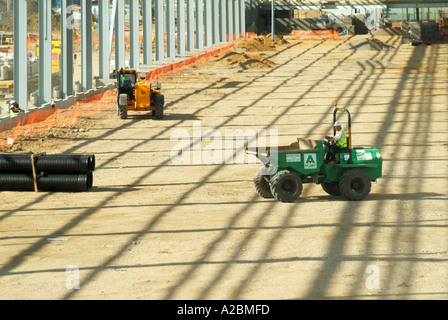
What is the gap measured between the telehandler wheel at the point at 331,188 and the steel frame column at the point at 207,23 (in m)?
43.2

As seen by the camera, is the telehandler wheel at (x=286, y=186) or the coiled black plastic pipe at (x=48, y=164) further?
the coiled black plastic pipe at (x=48, y=164)

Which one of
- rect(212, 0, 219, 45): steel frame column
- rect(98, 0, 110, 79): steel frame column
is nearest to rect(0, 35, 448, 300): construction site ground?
rect(98, 0, 110, 79): steel frame column

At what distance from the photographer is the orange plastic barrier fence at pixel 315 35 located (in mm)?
68188

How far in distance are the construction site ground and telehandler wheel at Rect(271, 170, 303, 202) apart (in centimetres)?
19

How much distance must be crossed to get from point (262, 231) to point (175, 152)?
9026 millimetres

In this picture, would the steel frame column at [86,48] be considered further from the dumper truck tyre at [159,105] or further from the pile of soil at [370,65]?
the pile of soil at [370,65]

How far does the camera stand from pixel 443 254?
12.4 meters

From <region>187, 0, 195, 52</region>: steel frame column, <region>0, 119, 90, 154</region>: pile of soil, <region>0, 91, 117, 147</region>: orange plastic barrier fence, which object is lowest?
<region>0, 119, 90, 154</region>: pile of soil

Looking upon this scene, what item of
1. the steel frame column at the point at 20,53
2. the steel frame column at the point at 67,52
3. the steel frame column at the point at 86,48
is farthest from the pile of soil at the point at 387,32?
the steel frame column at the point at 20,53

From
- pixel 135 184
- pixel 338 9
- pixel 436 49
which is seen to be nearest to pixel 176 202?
pixel 135 184

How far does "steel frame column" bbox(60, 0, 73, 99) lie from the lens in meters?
31.1

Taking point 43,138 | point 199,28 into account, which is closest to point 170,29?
point 199,28

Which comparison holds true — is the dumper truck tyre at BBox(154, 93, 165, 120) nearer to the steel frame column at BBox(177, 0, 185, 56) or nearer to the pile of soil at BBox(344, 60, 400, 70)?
the pile of soil at BBox(344, 60, 400, 70)
